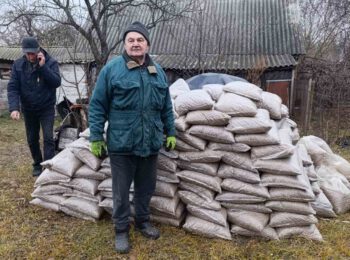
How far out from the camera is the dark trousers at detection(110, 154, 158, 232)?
2586 mm

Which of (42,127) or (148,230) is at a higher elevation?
(42,127)

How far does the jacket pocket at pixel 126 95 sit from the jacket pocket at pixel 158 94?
0.12 metres

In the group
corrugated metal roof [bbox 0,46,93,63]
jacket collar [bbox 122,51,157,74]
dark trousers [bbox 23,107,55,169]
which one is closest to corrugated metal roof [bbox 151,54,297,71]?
corrugated metal roof [bbox 0,46,93,63]

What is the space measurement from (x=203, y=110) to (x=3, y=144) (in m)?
4.89

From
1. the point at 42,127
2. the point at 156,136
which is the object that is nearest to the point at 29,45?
the point at 42,127

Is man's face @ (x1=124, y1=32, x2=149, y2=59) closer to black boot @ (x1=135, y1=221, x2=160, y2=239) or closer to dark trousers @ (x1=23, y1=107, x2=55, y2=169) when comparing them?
black boot @ (x1=135, y1=221, x2=160, y2=239)

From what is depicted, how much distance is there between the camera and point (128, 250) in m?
2.70

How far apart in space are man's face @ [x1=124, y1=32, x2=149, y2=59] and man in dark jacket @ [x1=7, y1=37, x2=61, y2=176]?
1.64 metres

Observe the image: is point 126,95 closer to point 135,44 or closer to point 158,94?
point 158,94

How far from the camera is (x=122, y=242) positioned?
2711mm

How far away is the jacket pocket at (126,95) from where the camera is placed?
2.44 metres

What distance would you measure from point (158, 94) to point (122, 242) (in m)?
1.16

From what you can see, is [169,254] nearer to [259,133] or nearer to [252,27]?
[259,133]

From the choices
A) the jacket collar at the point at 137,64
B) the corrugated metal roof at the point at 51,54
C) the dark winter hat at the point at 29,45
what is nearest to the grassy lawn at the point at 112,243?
the jacket collar at the point at 137,64
